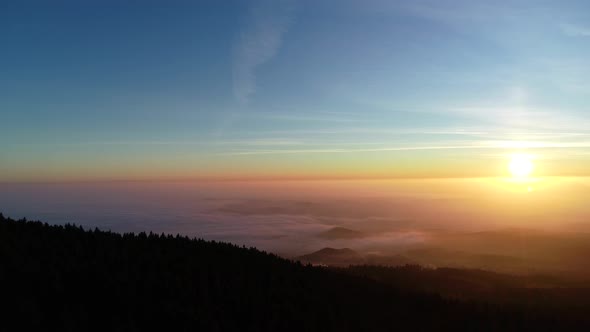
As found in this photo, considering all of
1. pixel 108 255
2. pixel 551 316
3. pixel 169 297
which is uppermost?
pixel 108 255

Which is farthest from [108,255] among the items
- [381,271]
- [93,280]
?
[381,271]

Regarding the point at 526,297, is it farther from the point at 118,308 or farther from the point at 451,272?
the point at 118,308

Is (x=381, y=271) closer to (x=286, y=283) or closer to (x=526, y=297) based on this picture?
(x=526, y=297)

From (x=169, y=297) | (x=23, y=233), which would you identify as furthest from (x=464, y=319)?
(x=23, y=233)

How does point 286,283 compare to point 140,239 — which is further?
point 140,239

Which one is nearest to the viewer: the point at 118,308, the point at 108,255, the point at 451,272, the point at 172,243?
the point at 118,308

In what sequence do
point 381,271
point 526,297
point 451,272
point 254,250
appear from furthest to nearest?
point 451,272 < point 381,271 < point 526,297 < point 254,250

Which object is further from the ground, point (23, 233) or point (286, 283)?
point (23, 233)
